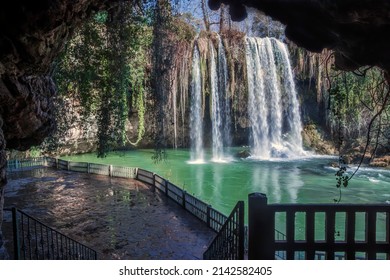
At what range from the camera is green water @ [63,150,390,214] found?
14508mm

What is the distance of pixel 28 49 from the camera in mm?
4359

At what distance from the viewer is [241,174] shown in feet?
62.4

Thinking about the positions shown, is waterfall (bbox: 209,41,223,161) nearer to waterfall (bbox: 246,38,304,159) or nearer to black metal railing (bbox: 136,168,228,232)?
waterfall (bbox: 246,38,304,159)

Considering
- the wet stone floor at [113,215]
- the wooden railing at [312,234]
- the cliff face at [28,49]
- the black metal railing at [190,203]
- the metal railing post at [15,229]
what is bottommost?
the wet stone floor at [113,215]

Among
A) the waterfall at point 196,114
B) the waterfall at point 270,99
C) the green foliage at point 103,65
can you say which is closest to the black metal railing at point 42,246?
the green foliage at point 103,65

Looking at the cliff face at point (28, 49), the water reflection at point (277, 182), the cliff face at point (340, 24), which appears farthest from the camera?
the water reflection at point (277, 182)

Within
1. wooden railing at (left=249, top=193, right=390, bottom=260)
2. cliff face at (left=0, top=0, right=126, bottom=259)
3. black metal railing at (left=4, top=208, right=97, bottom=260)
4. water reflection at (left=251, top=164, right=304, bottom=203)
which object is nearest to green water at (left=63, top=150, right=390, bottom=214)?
water reflection at (left=251, top=164, right=304, bottom=203)

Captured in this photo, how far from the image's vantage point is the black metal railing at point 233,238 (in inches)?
137

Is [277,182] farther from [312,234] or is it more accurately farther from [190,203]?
[312,234]

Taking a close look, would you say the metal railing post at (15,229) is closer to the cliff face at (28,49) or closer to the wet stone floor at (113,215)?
the cliff face at (28,49)

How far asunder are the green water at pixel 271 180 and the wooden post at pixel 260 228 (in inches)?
380

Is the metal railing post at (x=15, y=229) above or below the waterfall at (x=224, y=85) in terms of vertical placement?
below

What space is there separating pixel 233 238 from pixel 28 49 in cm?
340
